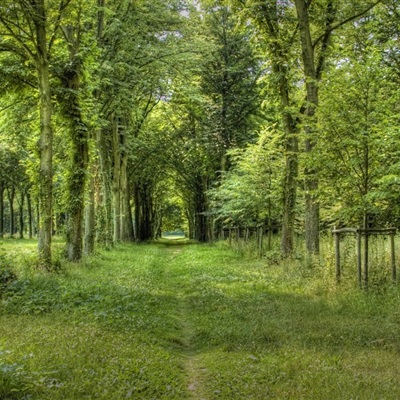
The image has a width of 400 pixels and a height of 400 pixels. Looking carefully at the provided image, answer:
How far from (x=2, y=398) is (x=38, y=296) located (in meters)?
5.73

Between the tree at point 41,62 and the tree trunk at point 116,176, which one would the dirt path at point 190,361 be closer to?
the tree at point 41,62

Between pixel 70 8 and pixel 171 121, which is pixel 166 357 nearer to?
pixel 70 8

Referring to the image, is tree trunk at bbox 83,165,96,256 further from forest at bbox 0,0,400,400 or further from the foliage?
the foliage

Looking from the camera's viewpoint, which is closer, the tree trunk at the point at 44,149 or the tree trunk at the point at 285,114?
the tree trunk at the point at 44,149

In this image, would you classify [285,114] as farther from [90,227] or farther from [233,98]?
[233,98]

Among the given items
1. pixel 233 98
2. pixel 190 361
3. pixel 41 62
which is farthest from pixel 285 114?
pixel 233 98

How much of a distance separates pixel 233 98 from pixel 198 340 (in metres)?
27.8

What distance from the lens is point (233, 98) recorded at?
33.8 m

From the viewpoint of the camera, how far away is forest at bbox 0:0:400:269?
37.1 ft

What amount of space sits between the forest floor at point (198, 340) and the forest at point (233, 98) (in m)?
2.70

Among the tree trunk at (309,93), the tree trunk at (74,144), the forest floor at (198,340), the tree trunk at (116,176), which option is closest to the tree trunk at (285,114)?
the tree trunk at (309,93)

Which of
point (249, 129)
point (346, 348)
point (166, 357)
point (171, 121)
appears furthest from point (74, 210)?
Result: point (171, 121)

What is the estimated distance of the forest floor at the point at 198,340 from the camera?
515cm

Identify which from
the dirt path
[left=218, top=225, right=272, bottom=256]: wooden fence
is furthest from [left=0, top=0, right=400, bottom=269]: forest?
the dirt path
